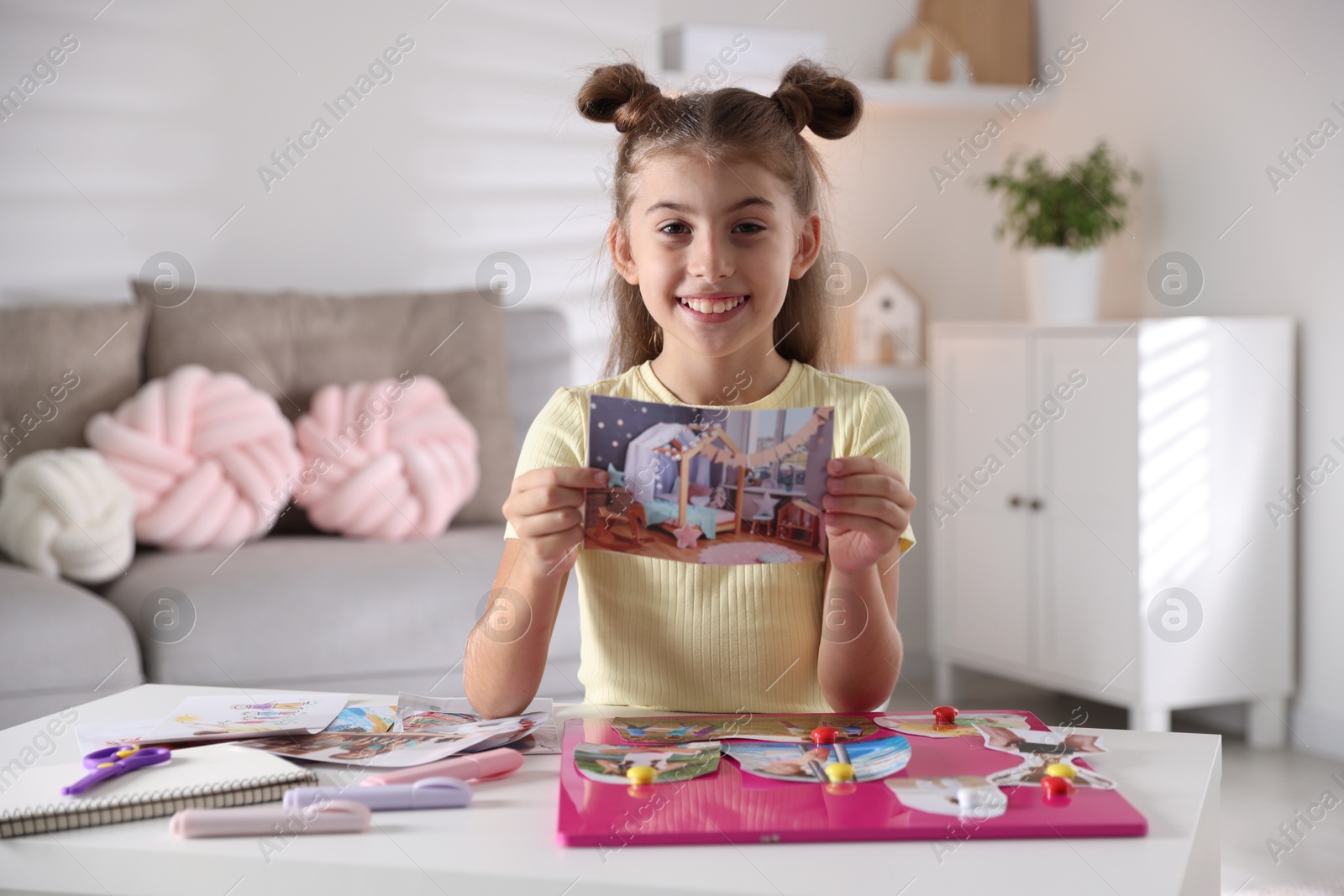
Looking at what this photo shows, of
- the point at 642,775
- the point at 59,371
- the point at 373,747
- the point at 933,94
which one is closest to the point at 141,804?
the point at 373,747

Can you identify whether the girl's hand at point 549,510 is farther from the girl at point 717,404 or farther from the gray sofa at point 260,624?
the gray sofa at point 260,624

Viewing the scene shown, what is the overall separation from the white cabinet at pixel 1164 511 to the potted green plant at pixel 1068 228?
201 mm

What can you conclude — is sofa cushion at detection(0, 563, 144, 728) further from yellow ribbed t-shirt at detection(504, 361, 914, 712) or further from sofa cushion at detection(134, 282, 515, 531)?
yellow ribbed t-shirt at detection(504, 361, 914, 712)

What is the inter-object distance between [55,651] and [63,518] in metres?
0.31

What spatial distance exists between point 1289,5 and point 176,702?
8.73ft

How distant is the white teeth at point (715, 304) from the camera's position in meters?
1.16

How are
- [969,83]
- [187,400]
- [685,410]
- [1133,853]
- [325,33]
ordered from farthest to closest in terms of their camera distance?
[969,83]
[325,33]
[187,400]
[685,410]
[1133,853]

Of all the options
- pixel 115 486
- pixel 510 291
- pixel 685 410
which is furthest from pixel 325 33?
pixel 685 410

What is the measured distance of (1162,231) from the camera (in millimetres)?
3018

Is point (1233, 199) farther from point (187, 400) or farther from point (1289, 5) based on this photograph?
point (187, 400)

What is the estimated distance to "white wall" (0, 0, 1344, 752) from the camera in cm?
266

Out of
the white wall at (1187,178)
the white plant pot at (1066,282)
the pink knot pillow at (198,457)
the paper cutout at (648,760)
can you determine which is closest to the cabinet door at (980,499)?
the white plant pot at (1066,282)

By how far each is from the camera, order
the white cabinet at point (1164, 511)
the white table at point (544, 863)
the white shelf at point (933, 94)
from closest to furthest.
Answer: the white table at point (544, 863) < the white cabinet at point (1164, 511) < the white shelf at point (933, 94)

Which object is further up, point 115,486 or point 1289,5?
point 1289,5
